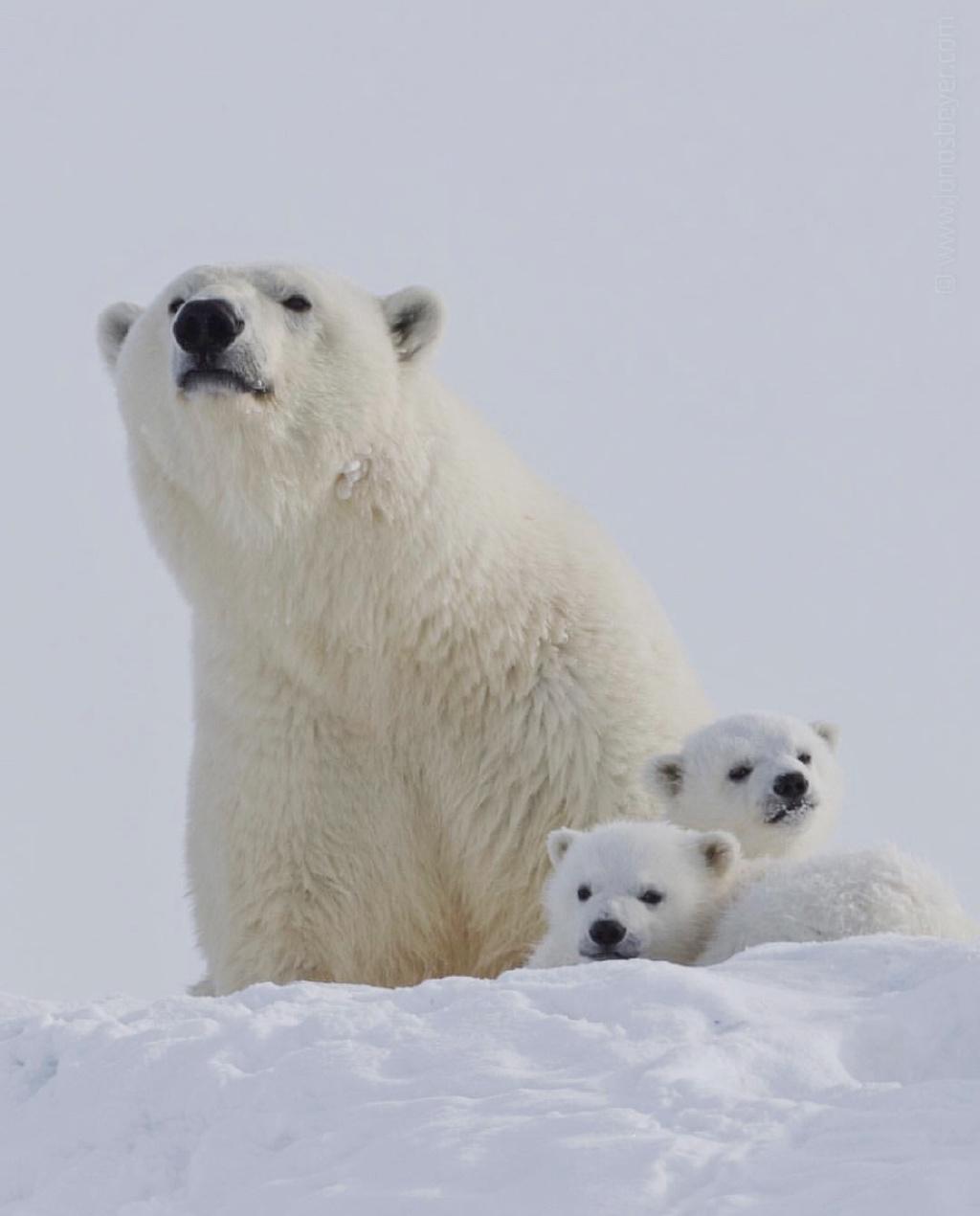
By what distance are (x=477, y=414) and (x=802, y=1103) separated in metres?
4.00

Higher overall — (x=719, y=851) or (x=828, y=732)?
(x=828, y=732)

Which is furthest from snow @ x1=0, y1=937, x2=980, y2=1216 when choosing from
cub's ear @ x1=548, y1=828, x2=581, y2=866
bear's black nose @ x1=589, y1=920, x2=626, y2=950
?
cub's ear @ x1=548, y1=828, x2=581, y2=866

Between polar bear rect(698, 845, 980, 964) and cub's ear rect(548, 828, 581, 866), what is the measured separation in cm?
54

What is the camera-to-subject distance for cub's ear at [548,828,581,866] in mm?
5395

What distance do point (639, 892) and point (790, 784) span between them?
0.80m

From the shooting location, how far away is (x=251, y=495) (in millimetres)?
5852

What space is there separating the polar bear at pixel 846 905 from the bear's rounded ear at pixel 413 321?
2.24 meters

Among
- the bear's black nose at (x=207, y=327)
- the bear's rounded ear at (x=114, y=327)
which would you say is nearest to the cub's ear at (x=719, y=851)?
the bear's black nose at (x=207, y=327)

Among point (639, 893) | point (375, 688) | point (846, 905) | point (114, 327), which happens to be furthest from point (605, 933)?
point (114, 327)

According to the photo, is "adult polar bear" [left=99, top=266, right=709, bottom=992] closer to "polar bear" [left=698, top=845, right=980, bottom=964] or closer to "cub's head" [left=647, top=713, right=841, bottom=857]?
"cub's head" [left=647, top=713, right=841, bottom=857]

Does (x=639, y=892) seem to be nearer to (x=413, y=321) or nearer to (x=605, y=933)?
(x=605, y=933)

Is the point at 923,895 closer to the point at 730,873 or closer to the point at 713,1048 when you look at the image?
the point at 730,873

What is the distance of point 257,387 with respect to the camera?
5.74 meters

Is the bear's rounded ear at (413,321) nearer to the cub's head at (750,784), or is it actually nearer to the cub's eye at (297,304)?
the cub's eye at (297,304)
